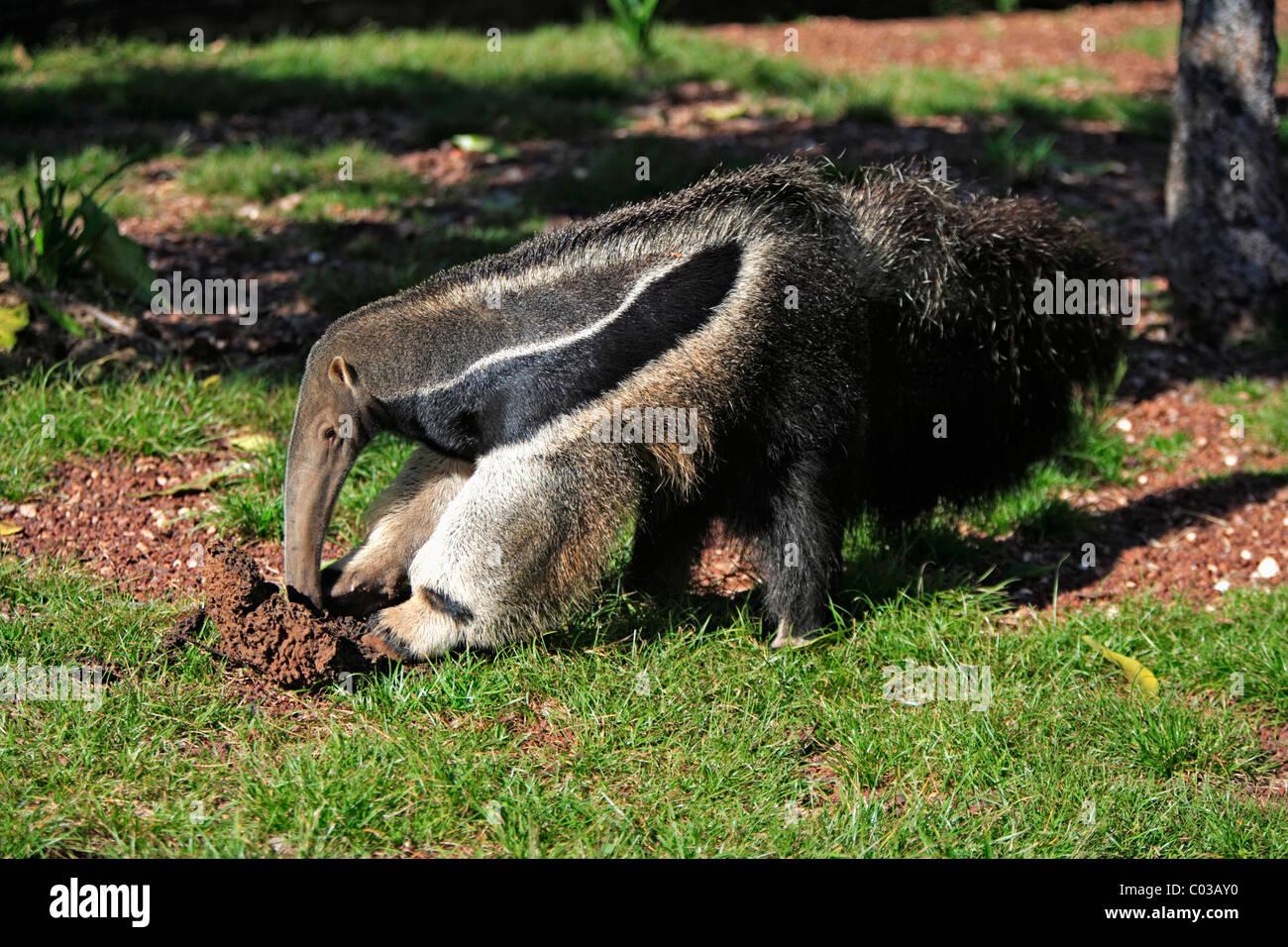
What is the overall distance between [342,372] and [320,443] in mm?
280

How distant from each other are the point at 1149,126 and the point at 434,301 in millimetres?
9011

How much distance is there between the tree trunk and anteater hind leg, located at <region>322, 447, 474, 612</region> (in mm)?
5241

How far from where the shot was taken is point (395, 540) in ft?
15.9

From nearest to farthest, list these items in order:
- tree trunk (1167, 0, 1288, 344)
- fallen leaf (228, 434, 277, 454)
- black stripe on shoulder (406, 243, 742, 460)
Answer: black stripe on shoulder (406, 243, 742, 460), fallen leaf (228, 434, 277, 454), tree trunk (1167, 0, 1288, 344)

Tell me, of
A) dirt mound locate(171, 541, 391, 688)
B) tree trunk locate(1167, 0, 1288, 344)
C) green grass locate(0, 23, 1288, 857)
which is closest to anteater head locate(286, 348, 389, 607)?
dirt mound locate(171, 541, 391, 688)

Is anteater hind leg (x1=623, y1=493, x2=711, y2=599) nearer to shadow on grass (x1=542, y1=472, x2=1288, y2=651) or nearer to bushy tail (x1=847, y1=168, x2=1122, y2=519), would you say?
shadow on grass (x1=542, y1=472, x2=1288, y2=651)

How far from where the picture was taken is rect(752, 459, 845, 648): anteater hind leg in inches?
191

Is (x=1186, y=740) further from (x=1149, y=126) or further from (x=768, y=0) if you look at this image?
(x=768, y=0)

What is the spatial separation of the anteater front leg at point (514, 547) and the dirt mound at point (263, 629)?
26 centimetres

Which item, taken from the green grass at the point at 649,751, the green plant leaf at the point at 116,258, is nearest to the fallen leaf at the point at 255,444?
the green grass at the point at 649,751

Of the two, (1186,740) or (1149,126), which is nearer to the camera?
(1186,740)

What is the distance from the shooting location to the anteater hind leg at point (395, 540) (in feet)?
15.7

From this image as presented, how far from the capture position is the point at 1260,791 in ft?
14.6

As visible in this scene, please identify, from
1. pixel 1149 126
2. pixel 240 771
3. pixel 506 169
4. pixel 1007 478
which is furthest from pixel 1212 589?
pixel 1149 126
